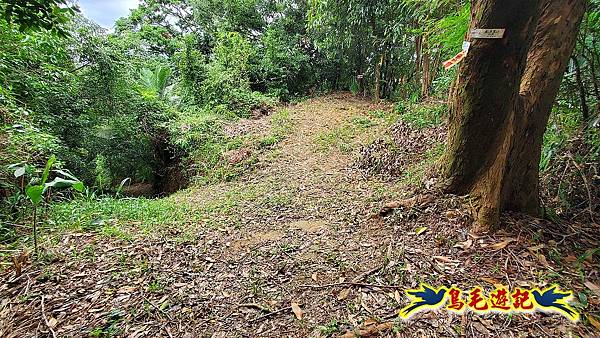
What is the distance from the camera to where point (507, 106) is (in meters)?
2.00

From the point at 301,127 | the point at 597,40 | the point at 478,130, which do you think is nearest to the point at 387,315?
the point at 478,130

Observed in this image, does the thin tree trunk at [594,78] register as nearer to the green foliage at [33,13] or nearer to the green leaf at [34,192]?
the green foliage at [33,13]

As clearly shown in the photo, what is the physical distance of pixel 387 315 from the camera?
1.61 metres

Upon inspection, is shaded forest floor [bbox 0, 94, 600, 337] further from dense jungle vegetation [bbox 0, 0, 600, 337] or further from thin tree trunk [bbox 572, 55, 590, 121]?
thin tree trunk [bbox 572, 55, 590, 121]

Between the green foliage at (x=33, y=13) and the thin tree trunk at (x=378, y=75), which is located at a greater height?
the thin tree trunk at (x=378, y=75)

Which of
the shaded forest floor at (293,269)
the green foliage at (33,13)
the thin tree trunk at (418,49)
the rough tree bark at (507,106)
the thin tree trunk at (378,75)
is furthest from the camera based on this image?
the thin tree trunk at (378,75)

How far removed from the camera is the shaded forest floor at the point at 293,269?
64.9 inches

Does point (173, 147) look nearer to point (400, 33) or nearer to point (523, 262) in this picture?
point (400, 33)

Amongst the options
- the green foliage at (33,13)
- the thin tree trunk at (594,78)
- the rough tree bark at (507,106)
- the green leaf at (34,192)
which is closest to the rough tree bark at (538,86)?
the rough tree bark at (507,106)

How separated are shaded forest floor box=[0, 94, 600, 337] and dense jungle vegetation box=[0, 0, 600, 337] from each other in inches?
3.6

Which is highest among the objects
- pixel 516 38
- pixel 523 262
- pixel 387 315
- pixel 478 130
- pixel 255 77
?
pixel 255 77

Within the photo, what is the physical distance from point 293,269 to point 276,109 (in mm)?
7096

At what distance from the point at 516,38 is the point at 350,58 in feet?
25.7

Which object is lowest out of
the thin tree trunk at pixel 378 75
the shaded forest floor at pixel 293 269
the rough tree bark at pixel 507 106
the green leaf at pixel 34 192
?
the shaded forest floor at pixel 293 269
